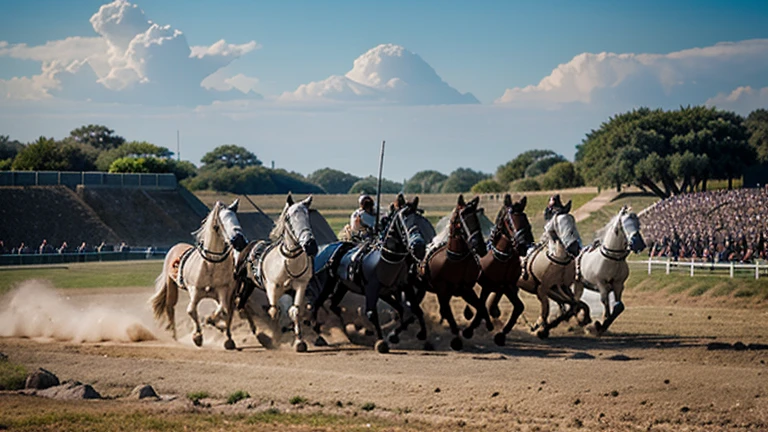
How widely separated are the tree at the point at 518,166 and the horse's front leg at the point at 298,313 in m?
112

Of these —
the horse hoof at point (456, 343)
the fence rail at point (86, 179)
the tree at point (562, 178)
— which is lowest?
the horse hoof at point (456, 343)

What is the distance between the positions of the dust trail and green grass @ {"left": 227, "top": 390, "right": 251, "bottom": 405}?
7891 millimetres

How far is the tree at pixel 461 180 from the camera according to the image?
146 meters

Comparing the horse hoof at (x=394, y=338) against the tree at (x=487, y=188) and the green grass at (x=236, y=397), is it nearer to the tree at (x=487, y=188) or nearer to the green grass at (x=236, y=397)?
the green grass at (x=236, y=397)

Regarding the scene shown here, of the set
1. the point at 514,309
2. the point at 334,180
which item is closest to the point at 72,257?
the point at 514,309

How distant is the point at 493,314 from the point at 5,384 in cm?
996

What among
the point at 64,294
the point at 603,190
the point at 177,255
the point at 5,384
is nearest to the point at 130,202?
the point at 603,190

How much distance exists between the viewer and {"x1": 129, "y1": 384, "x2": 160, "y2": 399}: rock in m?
14.3

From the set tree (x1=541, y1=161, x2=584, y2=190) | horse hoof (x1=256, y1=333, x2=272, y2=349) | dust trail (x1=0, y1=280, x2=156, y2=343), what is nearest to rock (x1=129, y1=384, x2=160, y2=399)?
horse hoof (x1=256, y1=333, x2=272, y2=349)

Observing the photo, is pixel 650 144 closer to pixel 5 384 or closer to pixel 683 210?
pixel 683 210

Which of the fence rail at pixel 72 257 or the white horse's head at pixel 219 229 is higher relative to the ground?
the white horse's head at pixel 219 229

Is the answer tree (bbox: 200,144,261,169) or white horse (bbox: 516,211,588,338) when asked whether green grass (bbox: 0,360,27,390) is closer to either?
white horse (bbox: 516,211,588,338)

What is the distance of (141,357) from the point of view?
18.4 meters

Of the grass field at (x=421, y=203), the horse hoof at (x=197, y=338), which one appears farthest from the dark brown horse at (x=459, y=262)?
the grass field at (x=421, y=203)
